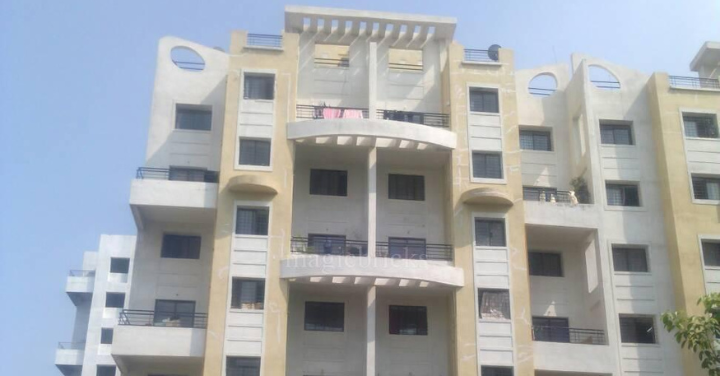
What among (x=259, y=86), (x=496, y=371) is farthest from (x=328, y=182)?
(x=496, y=371)

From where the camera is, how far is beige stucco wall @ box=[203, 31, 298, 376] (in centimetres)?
2517

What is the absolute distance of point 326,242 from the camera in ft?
92.4

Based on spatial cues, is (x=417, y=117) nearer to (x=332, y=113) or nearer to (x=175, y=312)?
(x=332, y=113)

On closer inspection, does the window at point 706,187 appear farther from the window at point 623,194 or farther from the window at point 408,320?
the window at point 408,320

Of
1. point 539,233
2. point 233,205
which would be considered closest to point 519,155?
point 539,233

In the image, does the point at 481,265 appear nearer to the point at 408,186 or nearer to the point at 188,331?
the point at 408,186

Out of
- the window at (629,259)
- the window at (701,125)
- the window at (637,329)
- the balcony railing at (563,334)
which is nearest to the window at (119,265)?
the balcony railing at (563,334)

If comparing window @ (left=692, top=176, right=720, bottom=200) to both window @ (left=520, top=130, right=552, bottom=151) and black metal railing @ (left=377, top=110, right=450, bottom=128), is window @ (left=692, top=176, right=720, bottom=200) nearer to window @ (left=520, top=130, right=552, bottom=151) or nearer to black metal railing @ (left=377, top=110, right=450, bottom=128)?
window @ (left=520, top=130, right=552, bottom=151)

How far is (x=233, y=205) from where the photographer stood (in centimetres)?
2675

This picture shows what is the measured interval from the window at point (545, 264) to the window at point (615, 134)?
4.70m

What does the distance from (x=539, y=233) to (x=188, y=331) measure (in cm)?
1274

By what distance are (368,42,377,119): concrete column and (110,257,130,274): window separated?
40.1 metres

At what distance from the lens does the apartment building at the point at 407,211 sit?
26047 mm

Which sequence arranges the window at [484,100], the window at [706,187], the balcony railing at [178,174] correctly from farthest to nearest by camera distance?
the window at [484,100] → the window at [706,187] → the balcony railing at [178,174]
